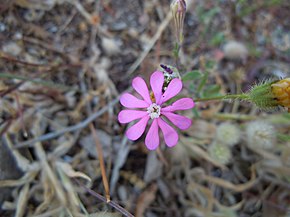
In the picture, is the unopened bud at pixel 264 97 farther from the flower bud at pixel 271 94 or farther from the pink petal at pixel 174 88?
the pink petal at pixel 174 88

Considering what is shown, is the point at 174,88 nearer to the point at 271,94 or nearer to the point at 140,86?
the point at 140,86

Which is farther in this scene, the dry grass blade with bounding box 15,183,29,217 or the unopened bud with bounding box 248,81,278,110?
the dry grass blade with bounding box 15,183,29,217

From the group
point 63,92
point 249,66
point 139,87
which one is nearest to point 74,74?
point 63,92

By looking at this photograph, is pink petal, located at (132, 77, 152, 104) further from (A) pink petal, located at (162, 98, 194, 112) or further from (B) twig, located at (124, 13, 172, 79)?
(B) twig, located at (124, 13, 172, 79)

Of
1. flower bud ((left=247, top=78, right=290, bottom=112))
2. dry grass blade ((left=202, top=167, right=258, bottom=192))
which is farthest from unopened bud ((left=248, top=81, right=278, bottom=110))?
dry grass blade ((left=202, top=167, right=258, bottom=192))

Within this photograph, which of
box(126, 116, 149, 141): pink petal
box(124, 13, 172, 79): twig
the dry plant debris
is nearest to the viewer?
box(126, 116, 149, 141): pink petal

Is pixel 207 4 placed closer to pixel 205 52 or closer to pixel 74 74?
pixel 205 52

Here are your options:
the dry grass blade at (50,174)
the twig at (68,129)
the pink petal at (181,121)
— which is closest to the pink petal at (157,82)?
the pink petal at (181,121)
